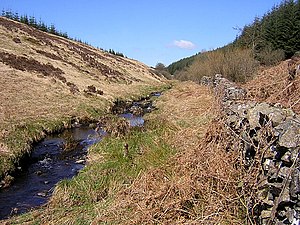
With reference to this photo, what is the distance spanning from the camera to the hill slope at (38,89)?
59.5 feet

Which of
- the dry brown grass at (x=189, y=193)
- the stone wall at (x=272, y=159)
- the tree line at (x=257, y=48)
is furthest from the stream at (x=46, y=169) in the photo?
the tree line at (x=257, y=48)

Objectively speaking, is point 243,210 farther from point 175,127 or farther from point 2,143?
point 2,143

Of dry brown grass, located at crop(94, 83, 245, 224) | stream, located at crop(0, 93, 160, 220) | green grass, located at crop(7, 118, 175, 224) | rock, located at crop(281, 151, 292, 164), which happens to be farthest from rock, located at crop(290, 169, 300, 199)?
stream, located at crop(0, 93, 160, 220)

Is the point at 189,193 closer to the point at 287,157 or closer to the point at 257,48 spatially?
the point at 287,157

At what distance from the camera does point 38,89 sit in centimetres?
2933

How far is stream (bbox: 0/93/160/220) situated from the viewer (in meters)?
10.7

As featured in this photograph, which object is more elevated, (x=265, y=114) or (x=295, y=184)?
(x=265, y=114)

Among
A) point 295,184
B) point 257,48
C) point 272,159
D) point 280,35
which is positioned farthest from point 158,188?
point 280,35

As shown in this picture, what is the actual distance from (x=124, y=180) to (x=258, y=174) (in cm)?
484

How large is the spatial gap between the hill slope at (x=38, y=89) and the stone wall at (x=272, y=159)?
10605mm

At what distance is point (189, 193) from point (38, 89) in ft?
82.8

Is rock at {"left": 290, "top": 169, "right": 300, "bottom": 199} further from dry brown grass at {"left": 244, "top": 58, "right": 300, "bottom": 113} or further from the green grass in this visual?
the green grass

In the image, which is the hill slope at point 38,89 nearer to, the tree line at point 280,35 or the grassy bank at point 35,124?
the grassy bank at point 35,124

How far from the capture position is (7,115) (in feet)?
65.7
